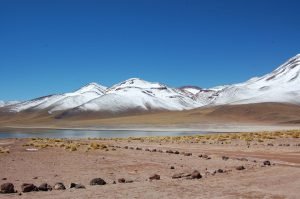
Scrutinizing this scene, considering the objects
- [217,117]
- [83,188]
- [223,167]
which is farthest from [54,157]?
[217,117]

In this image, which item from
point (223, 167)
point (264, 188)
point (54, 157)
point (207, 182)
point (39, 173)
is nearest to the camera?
point (264, 188)

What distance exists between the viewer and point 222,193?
15891 millimetres

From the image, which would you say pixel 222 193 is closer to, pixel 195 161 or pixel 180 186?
pixel 180 186

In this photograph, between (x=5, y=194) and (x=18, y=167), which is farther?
(x=18, y=167)

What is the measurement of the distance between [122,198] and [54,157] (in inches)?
663

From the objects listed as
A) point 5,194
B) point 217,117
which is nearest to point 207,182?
point 5,194

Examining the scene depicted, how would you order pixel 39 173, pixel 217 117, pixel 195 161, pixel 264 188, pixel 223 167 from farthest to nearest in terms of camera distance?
pixel 217 117 < pixel 195 161 < pixel 223 167 < pixel 39 173 < pixel 264 188

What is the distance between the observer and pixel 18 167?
25.3 meters

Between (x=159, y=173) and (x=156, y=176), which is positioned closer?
(x=156, y=176)

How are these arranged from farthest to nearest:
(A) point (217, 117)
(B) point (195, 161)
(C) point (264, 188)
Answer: (A) point (217, 117), (B) point (195, 161), (C) point (264, 188)

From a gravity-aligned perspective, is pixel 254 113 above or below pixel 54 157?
above

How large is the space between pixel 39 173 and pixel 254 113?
576ft

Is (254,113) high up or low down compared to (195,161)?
up

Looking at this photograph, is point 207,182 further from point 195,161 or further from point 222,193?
point 195,161
